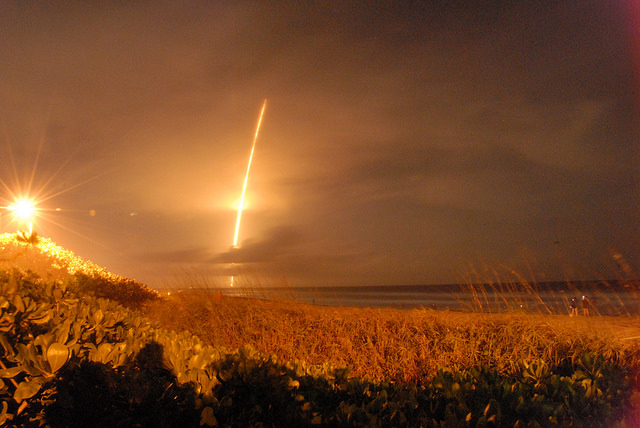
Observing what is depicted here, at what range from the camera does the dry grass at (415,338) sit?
5289mm

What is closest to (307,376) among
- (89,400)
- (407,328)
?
(89,400)

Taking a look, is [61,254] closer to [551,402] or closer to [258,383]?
[258,383]

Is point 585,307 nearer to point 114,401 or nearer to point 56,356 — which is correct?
point 114,401

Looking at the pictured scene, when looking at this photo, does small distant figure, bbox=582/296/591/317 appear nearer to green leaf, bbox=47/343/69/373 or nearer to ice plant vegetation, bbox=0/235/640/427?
ice plant vegetation, bbox=0/235/640/427

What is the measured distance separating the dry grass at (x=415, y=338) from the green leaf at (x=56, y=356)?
3.09 meters

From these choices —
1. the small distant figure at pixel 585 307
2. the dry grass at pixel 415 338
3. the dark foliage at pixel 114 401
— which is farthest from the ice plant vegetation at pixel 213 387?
the small distant figure at pixel 585 307

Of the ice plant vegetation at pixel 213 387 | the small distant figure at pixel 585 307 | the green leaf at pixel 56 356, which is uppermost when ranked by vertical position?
the green leaf at pixel 56 356

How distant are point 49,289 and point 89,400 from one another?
59.5 inches

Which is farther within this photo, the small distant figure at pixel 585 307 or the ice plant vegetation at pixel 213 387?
the small distant figure at pixel 585 307

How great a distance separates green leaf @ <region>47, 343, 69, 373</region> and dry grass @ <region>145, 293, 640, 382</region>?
10.1 ft

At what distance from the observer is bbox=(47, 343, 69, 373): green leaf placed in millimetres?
1870

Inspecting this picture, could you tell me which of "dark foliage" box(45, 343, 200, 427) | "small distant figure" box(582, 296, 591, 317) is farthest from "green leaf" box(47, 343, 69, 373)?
"small distant figure" box(582, 296, 591, 317)

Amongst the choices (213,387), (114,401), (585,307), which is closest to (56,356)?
(114,401)

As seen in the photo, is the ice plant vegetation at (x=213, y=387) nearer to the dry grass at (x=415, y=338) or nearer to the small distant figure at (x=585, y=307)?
the dry grass at (x=415, y=338)
